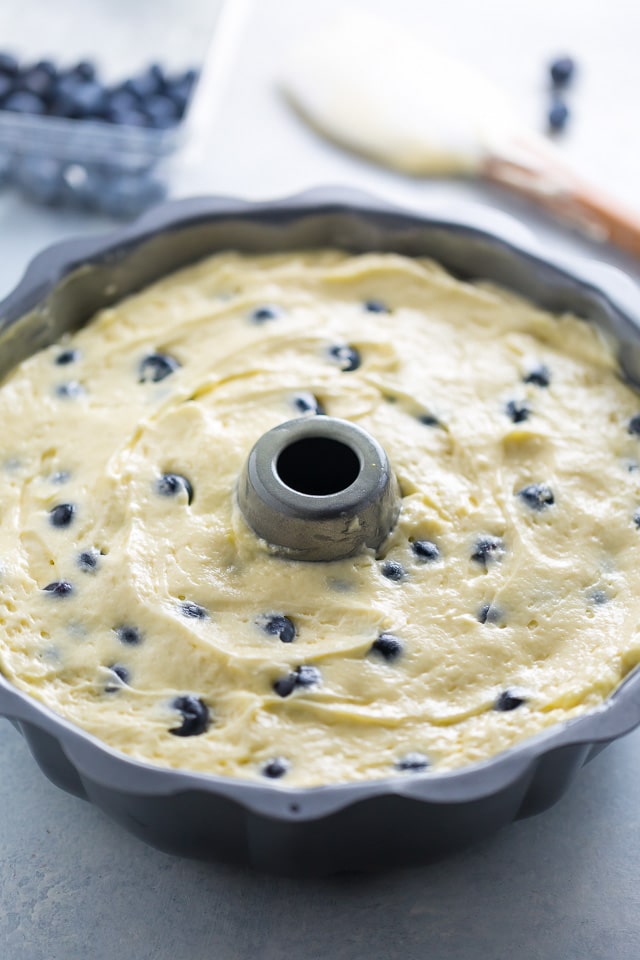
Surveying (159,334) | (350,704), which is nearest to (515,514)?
(350,704)

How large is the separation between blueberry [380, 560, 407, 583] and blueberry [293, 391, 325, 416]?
50cm

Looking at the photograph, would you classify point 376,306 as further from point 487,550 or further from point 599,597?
point 599,597

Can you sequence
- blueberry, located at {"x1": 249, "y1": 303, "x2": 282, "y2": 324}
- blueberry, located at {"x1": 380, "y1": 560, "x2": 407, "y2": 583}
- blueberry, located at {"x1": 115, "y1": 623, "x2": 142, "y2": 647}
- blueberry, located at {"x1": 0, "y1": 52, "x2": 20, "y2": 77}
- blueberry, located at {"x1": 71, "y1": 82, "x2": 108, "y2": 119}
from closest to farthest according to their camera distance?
blueberry, located at {"x1": 115, "y1": 623, "x2": 142, "y2": 647}
blueberry, located at {"x1": 380, "y1": 560, "x2": 407, "y2": 583}
blueberry, located at {"x1": 249, "y1": 303, "x2": 282, "y2": 324}
blueberry, located at {"x1": 71, "y1": 82, "x2": 108, "y2": 119}
blueberry, located at {"x1": 0, "y1": 52, "x2": 20, "y2": 77}

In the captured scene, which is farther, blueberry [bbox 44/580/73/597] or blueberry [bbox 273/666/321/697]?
blueberry [bbox 44/580/73/597]

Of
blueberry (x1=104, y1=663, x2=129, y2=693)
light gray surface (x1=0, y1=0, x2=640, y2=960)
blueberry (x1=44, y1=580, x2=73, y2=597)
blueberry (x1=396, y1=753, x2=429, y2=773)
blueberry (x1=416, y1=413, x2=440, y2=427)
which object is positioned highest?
blueberry (x1=416, y1=413, x2=440, y2=427)

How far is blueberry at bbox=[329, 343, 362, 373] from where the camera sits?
9.71ft

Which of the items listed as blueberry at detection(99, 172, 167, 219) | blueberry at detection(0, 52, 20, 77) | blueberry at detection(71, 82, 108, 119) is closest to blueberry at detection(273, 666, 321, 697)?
blueberry at detection(99, 172, 167, 219)

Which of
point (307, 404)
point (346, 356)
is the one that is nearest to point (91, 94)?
point (346, 356)

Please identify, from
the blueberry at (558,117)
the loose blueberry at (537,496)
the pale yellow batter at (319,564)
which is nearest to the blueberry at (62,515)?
the pale yellow batter at (319,564)

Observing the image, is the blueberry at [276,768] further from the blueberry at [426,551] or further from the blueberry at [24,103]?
the blueberry at [24,103]

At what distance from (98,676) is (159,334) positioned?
3.47 feet

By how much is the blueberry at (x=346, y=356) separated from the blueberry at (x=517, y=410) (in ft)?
1.35

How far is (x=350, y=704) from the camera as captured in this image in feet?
7.48

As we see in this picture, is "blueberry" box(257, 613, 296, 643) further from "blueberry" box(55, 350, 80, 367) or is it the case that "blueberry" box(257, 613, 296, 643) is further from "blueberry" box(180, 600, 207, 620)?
"blueberry" box(55, 350, 80, 367)
